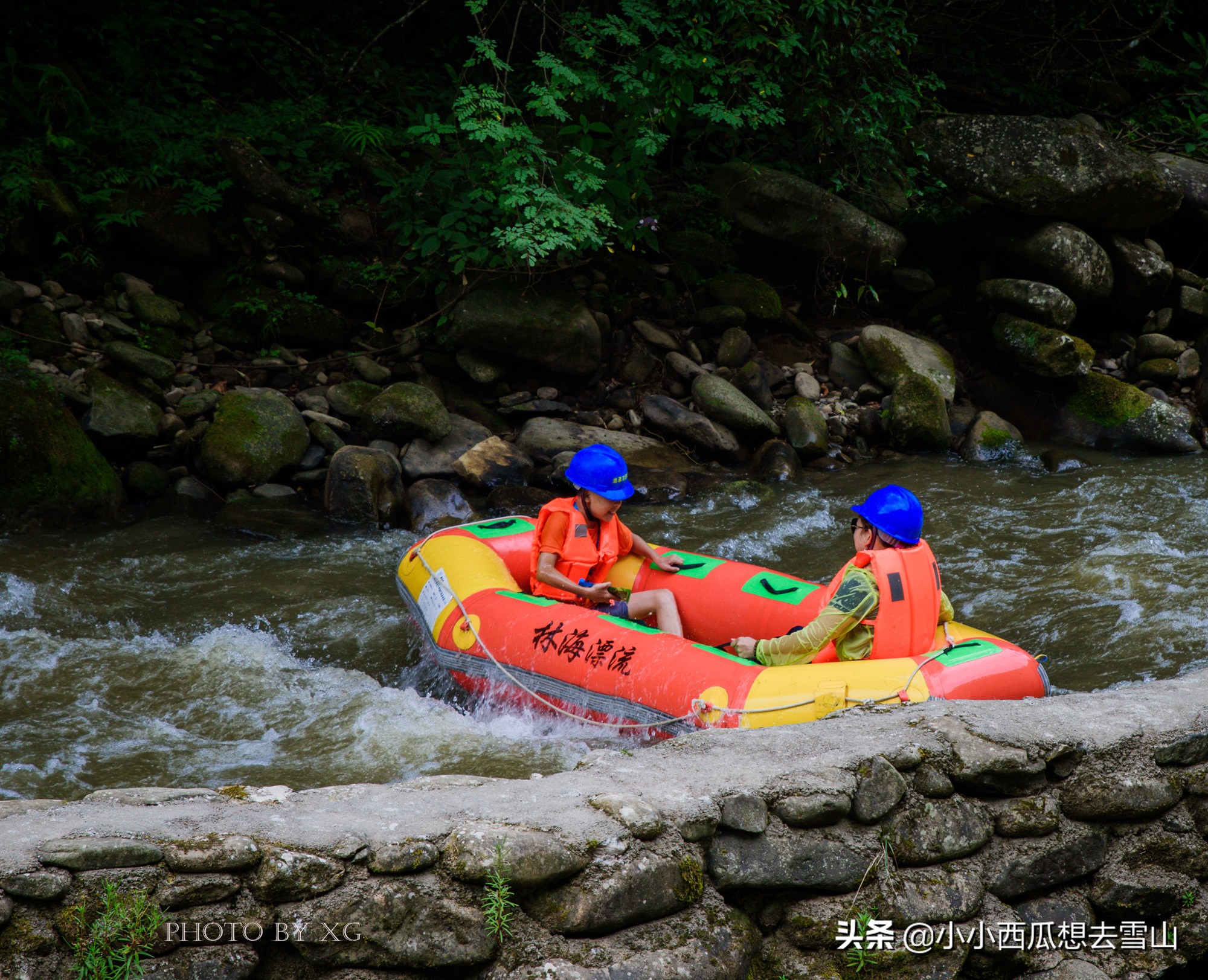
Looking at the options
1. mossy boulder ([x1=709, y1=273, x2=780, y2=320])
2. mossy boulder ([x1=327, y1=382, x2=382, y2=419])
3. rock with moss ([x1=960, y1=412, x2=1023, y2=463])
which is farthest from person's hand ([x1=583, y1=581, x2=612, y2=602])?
mossy boulder ([x1=709, y1=273, x2=780, y2=320])

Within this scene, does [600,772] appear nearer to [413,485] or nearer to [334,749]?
[334,749]

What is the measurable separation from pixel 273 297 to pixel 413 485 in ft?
8.31

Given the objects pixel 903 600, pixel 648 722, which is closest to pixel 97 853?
pixel 648 722

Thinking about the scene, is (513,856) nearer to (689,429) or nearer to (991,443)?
(689,429)

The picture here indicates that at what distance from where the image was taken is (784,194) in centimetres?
934

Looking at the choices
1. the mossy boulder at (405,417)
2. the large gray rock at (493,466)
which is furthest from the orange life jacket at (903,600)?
the mossy boulder at (405,417)

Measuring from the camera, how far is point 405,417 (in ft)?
24.6

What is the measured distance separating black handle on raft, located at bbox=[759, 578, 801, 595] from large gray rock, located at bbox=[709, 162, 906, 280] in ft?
18.3

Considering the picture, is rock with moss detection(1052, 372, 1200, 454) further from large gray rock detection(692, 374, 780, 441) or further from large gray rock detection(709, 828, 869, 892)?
large gray rock detection(709, 828, 869, 892)

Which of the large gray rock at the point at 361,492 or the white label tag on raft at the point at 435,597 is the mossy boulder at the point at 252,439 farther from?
the white label tag on raft at the point at 435,597

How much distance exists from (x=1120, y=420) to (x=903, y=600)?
6180mm

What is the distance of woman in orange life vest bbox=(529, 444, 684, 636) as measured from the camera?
483 cm

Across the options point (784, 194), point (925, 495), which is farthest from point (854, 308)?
point (925, 495)

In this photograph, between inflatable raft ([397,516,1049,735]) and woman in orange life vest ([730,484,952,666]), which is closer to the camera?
inflatable raft ([397,516,1049,735])
